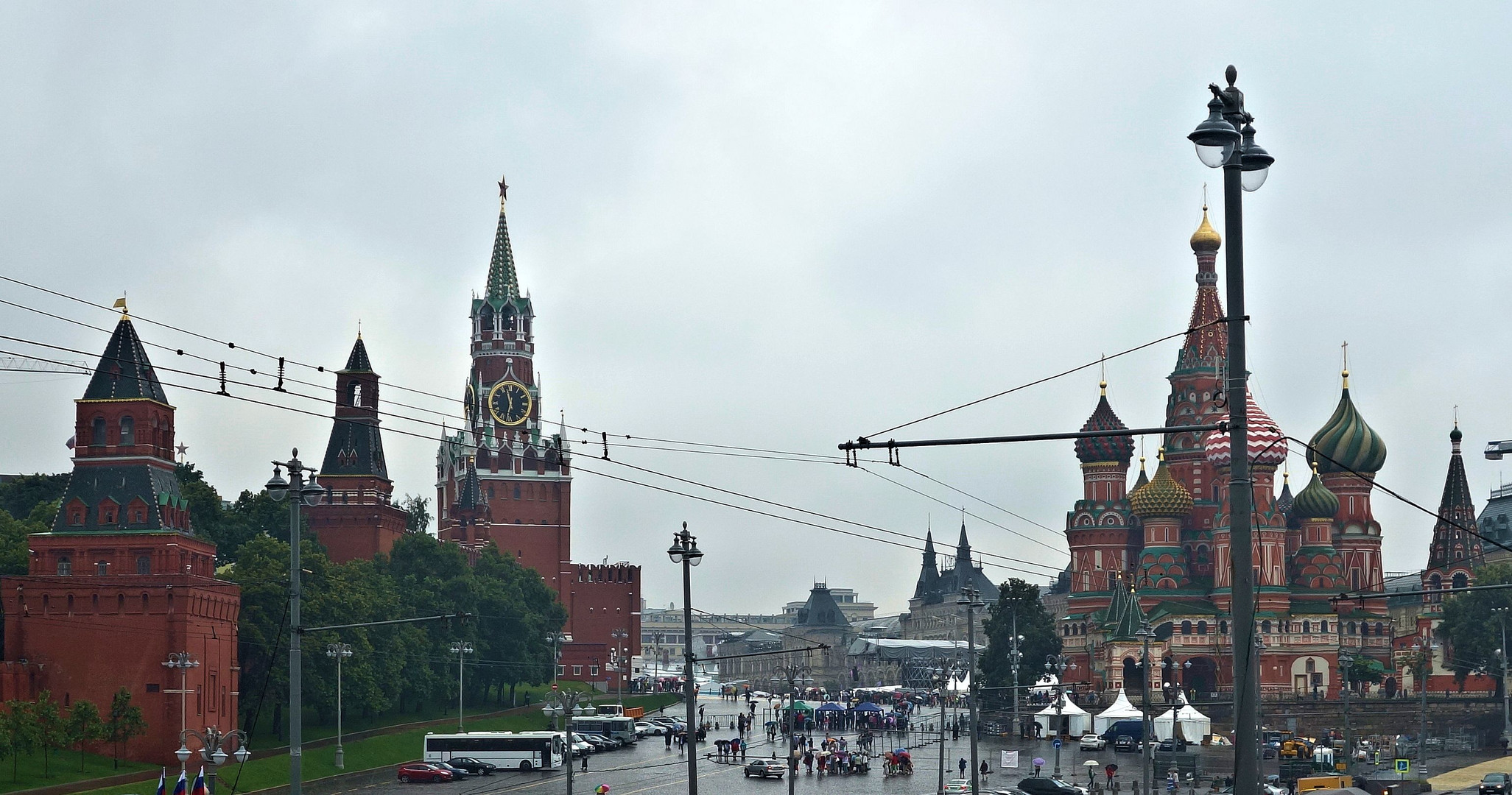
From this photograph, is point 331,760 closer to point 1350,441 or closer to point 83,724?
point 83,724

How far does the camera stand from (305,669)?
81.5 meters

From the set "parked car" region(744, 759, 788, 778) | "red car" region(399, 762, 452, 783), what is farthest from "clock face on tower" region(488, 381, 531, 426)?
"parked car" region(744, 759, 788, 778)

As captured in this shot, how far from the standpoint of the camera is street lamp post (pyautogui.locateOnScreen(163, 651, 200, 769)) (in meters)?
75.9

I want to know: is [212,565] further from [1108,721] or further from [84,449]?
[1108,721]

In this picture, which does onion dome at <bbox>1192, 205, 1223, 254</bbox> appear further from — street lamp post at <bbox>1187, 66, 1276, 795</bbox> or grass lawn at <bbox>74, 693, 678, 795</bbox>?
street lamp post at <bbox>1187, 66, 1276, 795</bbox>

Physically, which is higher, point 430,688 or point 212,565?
point 212,565

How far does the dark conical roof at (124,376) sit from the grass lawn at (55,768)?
48.8 feet

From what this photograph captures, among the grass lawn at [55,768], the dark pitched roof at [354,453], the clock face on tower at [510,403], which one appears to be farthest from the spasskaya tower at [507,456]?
the grass lawn at [55,768]

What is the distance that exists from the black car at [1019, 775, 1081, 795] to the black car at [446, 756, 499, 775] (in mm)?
25288

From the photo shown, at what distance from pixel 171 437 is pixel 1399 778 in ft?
165

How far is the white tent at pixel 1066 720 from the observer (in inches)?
3750

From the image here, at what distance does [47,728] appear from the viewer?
67438 mm

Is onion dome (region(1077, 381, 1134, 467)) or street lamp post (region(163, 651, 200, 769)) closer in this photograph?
street lamp post (region(163, 651, 200, 769))

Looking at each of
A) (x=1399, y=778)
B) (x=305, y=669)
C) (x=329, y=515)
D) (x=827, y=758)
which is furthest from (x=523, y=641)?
(x=1399, y=778)
